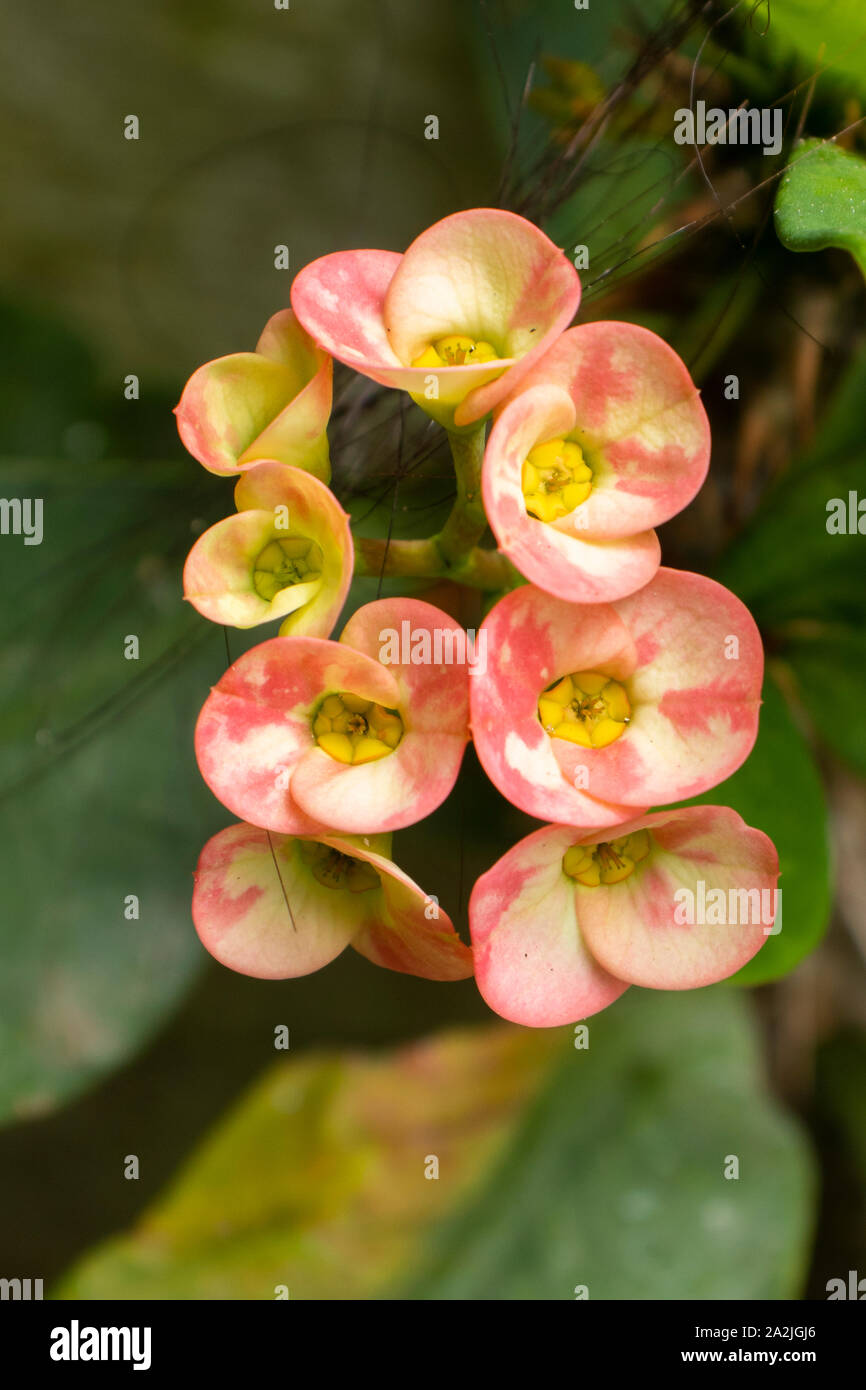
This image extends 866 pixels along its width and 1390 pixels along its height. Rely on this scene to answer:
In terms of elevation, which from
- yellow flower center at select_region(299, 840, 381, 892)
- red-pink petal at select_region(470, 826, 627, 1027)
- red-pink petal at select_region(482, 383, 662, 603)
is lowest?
red-pink petal at select_region(470, 826, 627, 1027)

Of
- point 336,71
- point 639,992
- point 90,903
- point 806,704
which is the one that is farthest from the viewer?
point 336,71

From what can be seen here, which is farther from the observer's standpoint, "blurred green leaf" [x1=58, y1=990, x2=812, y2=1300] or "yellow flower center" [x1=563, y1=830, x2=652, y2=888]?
"blurred green leaf" [x1=58, y1=990, x2=812, y2=1300]

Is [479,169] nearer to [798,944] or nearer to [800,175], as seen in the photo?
[800,175]

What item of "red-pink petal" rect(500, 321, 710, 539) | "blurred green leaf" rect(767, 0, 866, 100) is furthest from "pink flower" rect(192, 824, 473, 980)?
"blurred green leaf" rect(767, 0, 866, 100)

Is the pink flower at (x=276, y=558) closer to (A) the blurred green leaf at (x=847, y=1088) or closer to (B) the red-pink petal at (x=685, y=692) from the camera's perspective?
(B) the red-pink petal at (x=685, y=692)

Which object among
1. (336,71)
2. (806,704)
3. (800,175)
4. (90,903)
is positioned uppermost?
(336,71)

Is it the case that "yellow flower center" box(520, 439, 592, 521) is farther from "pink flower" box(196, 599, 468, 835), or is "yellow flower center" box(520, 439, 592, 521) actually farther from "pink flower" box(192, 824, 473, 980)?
"pink flower" box(192, 824, 473, 980)
